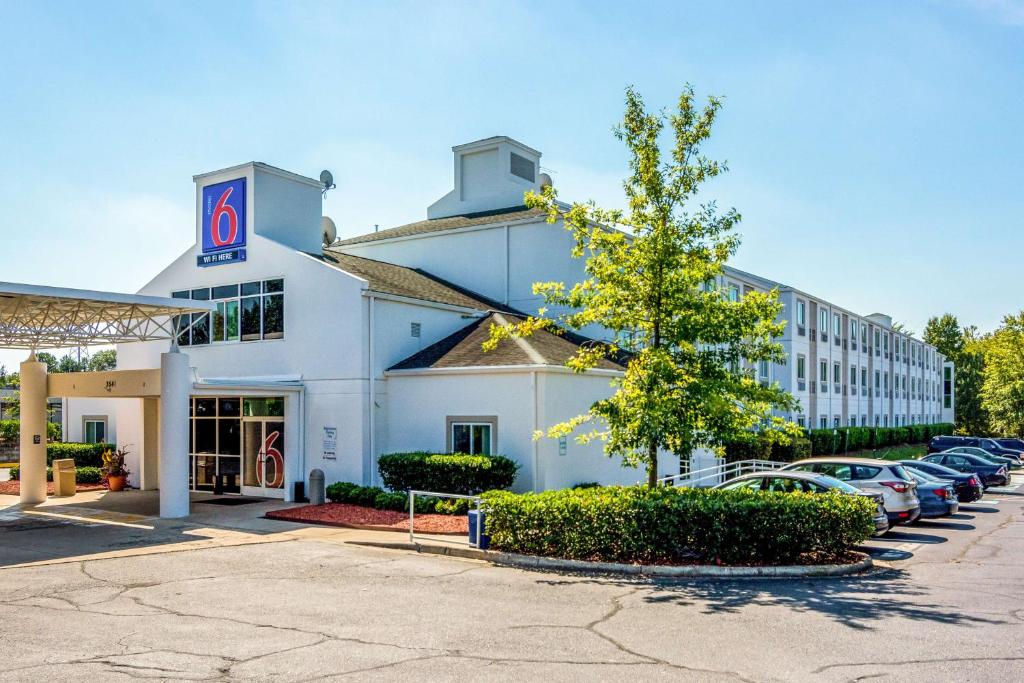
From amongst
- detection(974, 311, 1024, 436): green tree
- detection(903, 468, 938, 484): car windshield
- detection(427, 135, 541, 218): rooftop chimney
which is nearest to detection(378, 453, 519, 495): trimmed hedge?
detection(903, 468, 938, 484): car windshield

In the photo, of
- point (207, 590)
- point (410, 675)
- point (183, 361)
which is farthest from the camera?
point (183, 361)

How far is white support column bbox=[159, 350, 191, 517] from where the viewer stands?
19.6m

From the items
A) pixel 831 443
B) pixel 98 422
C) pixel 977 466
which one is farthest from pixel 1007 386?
pixel 98 422

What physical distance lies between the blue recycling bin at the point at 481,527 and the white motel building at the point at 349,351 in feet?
16.7

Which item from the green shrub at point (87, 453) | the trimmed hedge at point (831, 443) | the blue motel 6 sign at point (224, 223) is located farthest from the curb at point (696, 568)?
the green shrub at point (87, 453)

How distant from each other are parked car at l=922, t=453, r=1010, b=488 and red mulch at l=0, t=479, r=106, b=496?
2862 centimetres

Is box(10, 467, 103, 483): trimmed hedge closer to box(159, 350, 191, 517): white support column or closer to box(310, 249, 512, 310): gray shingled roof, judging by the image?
box(159, 350, 191, 517): white support column

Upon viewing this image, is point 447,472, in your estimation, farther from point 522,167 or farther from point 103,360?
point 103,360

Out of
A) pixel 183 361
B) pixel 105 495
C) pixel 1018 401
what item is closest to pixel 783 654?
pixel 183 361

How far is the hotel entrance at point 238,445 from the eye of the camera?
23641 millimetres

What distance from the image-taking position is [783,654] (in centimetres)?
856

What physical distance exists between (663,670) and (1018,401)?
55635 mm

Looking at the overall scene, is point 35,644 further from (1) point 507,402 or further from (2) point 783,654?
(1) point 507,402

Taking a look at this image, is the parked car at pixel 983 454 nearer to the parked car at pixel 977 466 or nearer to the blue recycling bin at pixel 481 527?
the parked car at pixel 977 466
